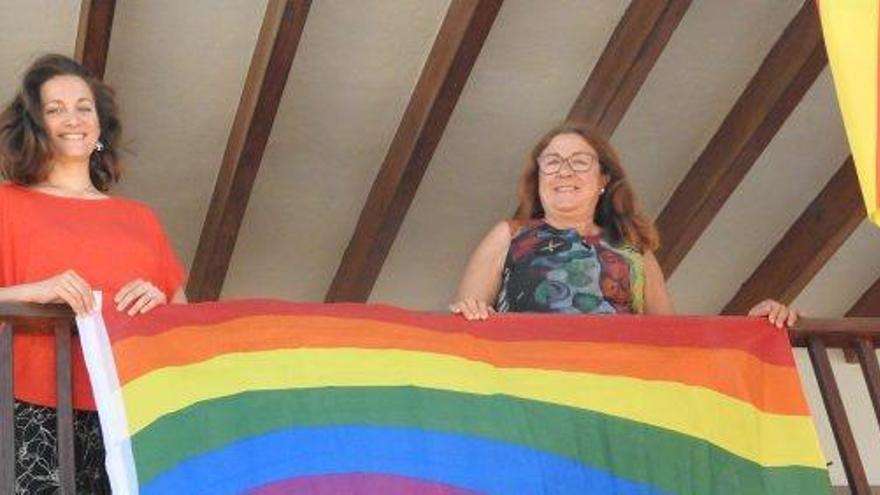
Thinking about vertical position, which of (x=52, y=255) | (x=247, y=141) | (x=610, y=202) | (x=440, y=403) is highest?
(x=247, y=141)

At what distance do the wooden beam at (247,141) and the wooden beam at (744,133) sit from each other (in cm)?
195

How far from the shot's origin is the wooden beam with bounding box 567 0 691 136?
5676 millimetres

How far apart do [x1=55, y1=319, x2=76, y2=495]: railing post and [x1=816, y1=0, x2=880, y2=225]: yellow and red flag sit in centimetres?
158

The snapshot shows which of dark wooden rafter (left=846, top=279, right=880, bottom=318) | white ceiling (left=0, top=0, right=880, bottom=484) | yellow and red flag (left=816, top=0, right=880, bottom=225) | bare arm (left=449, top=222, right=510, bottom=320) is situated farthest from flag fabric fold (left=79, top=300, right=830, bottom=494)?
dark wooden rafter (left=846, top=279, right=880, bottom=318)

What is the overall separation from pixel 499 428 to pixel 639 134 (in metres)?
3.55

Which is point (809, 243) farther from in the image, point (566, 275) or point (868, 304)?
point (566, 275)

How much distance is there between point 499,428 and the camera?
3156 mm

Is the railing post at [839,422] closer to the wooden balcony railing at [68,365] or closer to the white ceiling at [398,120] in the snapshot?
the wooden balcony railing at [68,365]

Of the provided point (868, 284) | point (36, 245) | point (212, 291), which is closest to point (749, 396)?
point (36, 245)

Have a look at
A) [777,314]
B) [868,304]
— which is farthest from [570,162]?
[868,304]

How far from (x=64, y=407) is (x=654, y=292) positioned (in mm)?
1502

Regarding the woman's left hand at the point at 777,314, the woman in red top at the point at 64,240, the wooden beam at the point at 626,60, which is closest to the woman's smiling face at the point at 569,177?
the woman's left hand at the point at 777,314

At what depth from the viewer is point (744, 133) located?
20.7ft

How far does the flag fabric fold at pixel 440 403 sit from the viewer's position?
2.95 meters
